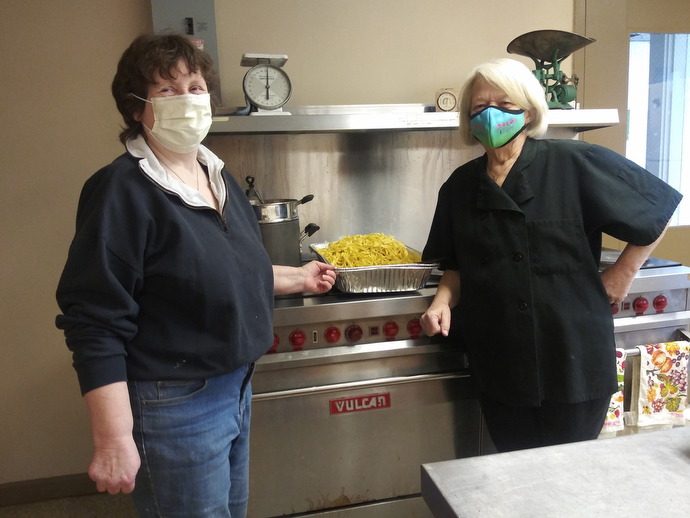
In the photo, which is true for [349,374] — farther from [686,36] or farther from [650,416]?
[686,36]

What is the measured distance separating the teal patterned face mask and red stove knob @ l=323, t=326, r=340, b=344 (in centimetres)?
66

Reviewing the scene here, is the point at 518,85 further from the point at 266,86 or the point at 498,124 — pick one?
the point at 266,86

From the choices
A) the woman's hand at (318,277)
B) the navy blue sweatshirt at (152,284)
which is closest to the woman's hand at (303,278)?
the woman's hand at (318,277)

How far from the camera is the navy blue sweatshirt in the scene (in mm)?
870

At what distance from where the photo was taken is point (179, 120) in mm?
988

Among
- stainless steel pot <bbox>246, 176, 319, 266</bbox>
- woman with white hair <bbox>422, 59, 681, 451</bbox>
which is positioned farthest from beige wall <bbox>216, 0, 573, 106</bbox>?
woman with white hair <bbox>422, 59, 681, 451</bbox>

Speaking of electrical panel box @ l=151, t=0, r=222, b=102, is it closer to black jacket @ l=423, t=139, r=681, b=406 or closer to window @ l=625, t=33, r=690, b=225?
black jacket @ l=423, t=139, r=681, b=406

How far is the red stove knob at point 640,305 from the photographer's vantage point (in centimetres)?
165

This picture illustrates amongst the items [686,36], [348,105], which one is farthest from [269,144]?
[686,36]

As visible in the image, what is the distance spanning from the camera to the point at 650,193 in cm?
125

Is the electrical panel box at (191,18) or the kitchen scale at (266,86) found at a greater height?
the electrical panel box at (191,18)

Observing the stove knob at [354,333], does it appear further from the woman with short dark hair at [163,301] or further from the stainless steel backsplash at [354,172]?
the stainless steel backsplash at [354,172]

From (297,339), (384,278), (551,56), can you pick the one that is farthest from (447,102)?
(297,339)

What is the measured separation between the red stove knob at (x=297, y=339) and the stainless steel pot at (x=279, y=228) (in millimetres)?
260
